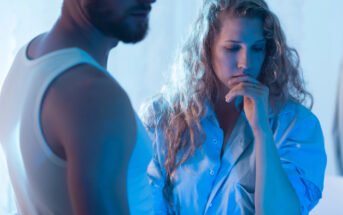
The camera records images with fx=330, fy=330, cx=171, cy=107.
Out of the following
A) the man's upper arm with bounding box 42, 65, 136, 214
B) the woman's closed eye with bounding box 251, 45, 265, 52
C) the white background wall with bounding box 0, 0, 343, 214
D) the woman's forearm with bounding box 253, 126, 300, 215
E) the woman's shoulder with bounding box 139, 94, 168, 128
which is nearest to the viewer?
the man's upper arm with bounding box 42, 65, 136, 214

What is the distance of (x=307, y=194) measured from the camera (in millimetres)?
945

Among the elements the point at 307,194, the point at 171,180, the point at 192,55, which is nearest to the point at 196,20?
the point at 192,55

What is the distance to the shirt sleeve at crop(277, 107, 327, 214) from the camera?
0.93 metres

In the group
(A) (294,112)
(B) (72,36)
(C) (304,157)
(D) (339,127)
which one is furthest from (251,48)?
Answer: (D) (339,127)

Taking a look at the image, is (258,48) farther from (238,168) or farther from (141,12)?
(141,12)

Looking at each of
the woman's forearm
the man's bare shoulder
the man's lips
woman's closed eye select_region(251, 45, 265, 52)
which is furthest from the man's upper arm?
woman's closed eye select_region(251, 45, 265, 52)

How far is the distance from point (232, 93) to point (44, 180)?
0.62 metres

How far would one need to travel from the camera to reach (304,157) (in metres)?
0.94

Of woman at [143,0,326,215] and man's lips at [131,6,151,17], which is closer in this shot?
man's lips at [131,6,151,17]

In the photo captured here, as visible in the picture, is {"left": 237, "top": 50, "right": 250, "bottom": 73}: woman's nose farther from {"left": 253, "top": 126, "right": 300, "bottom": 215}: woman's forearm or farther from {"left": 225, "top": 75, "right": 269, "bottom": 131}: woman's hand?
{"left": 253, "top": 126, "right": 300, "bottom": 215}: woman's forearm

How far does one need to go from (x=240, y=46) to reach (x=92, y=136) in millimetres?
679

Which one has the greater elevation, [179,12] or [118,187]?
[179,12]

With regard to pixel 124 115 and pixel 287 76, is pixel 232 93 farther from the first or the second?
pixel 124 115

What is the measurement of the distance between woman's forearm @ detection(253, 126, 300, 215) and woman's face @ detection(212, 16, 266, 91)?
0.65 ft
